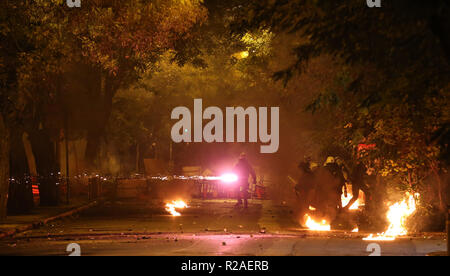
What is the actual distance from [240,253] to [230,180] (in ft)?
83.5

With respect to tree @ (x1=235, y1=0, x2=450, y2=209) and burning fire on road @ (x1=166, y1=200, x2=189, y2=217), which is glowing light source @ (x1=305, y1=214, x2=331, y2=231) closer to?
burning fire on road @ (x1=166, y1=200, x2=189, y2=217)

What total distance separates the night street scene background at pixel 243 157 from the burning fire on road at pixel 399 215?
0.06 meters

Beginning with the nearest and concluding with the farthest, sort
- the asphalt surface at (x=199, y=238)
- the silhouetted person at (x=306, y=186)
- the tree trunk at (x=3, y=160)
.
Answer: the asphalt surface at (x=199, y=238), the tree trunk at (x=3, y=160), the silhouetted person at (x=306, y=186)

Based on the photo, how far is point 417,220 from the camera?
64.8ft

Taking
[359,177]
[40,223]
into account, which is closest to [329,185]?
[359,177]

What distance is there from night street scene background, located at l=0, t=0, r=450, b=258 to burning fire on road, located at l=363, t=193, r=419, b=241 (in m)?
0.06

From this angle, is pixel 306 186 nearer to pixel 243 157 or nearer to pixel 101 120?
pixel 243 157

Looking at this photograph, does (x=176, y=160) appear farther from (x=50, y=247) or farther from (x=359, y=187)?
(x=50, y=247)

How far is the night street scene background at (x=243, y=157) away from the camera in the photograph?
461 inches

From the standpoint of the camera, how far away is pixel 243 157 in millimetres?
28750

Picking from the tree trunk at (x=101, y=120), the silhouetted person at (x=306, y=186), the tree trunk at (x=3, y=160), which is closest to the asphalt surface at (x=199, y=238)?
the silhouetted person at (x=306, y=186)

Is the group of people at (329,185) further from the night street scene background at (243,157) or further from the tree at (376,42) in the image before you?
the tree at (376,42)

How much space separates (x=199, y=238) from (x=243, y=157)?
37.2 ft
